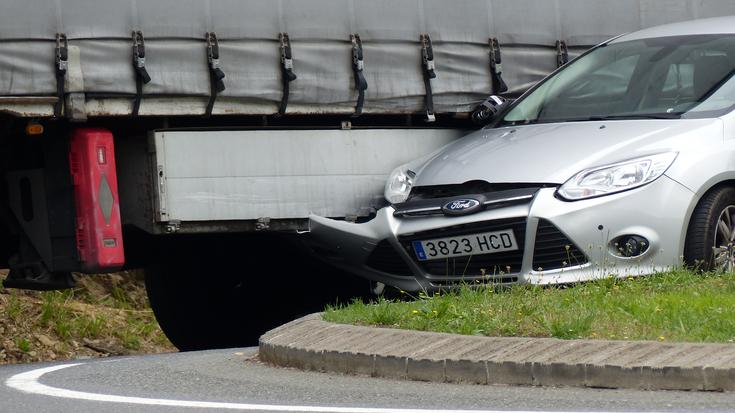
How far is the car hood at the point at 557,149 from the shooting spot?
914 centimetres

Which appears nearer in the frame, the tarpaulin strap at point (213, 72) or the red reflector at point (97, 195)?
the red reflector at point (97, 195)

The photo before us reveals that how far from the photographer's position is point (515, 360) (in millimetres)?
6590

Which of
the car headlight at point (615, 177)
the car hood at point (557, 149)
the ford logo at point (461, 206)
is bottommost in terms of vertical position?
the ford logo at point (461, 206)

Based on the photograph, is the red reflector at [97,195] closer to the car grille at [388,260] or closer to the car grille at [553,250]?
the car grille at [388,260]

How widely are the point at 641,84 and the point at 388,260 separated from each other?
6.73ft

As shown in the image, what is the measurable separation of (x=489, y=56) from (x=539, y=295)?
2.84 m

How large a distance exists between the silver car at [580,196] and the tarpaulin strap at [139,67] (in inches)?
54.2

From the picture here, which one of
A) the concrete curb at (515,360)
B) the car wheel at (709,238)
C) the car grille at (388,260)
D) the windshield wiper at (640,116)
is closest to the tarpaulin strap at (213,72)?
the car grille at (388,260)

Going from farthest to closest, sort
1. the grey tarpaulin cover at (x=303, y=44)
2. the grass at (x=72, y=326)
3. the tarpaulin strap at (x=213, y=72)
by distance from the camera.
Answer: the grass at (x=72, y=326)
the tarpaulin strap at (x=213, y=72)
the grey tarpaulin cover at (x=303, y=44)

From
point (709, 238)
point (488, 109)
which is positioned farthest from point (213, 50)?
point (709, 238)

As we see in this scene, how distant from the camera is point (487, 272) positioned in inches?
363

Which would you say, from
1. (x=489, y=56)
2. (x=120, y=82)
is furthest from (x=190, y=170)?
(x=489, y=56)

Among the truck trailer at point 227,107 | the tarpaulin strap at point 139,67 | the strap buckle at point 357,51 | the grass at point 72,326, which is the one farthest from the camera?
the grass at point 72,326

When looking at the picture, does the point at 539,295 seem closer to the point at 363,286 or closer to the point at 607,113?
the point at 607,113
